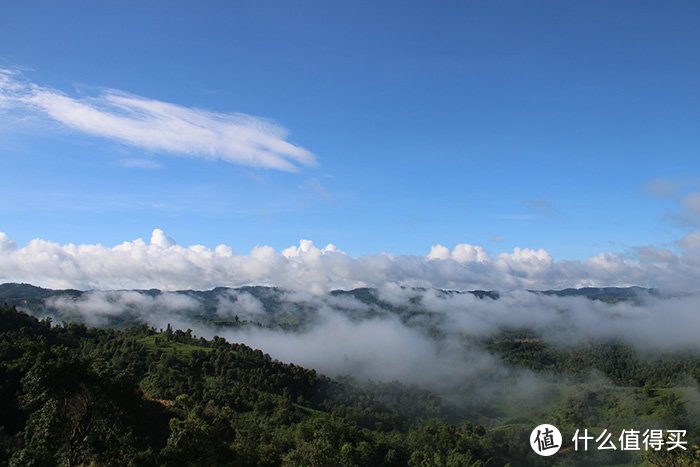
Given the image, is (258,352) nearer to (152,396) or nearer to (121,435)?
(152,396)

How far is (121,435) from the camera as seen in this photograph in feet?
102

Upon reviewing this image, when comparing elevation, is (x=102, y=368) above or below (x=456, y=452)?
above

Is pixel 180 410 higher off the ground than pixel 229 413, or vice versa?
pixel 229 413

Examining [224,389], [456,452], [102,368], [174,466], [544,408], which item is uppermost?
[102,368]

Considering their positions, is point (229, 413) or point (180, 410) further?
point (180, 410)

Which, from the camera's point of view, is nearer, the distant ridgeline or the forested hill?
the forested hill

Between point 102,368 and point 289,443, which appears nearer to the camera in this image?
point 102,368

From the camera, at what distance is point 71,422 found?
29422mm

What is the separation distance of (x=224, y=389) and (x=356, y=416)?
148ft

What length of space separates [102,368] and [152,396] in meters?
73.4

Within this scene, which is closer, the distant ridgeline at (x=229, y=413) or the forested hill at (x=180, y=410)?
the forested hill at (x=180, y=410)

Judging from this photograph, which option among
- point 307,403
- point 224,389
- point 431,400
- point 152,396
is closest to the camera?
point 152,396

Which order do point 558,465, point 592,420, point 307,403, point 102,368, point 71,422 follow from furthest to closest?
point 592,420
point 307,403
point 558,465
point 102,368
point 71,422

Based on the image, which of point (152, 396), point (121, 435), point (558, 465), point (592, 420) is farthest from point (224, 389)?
point (592, 420)
